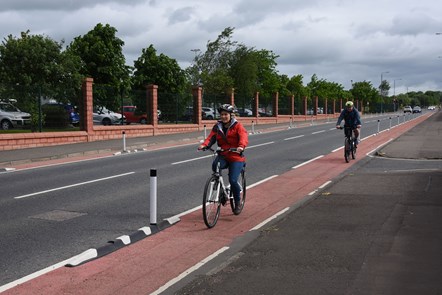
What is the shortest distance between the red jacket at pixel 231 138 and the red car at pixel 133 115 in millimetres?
21560

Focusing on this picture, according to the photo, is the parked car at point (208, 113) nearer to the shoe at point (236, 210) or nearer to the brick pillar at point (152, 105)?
the brick pillar at point (152, 105)

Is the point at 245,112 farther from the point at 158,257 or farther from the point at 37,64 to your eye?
the point at 158,257

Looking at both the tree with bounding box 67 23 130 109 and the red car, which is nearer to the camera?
the red car

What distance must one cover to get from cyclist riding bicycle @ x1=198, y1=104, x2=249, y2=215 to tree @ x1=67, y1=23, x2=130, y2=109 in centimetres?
2813

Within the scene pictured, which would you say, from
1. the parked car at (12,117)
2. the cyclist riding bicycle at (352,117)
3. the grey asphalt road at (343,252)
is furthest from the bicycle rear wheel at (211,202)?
the parked car at (12,117)

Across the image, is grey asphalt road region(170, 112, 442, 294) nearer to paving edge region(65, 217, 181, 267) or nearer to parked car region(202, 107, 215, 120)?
paving edge region(65, 217, 181, 267)

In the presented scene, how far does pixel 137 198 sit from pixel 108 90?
722 inches

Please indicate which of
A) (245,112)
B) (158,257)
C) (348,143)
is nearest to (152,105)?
(348,143)

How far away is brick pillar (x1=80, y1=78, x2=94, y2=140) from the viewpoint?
25.2 m

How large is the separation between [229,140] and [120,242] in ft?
7.34

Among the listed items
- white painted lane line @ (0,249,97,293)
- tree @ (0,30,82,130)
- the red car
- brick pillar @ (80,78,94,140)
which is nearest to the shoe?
white painted lane line @ (0,249,97,293)

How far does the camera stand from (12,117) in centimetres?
2198

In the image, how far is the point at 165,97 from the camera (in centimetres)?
3291

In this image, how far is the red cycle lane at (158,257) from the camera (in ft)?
16.9
